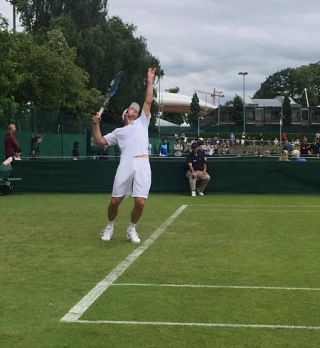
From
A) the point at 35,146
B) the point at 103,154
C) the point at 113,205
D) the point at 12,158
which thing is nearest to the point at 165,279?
the point at 113,205

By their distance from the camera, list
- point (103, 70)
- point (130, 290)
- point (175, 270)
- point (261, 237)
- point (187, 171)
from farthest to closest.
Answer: point (103, 70)
point (187, 171)
point (261, 237)
point (175, 270)
point (130, 290)

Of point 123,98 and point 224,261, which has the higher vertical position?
point 123,98

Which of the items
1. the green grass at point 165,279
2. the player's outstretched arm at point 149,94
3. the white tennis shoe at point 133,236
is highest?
the player's outstretched arm at point 149,94

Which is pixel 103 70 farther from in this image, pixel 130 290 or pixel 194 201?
pixel 130 290

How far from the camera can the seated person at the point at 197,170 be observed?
60.9ft

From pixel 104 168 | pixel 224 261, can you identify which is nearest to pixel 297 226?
pixel 224 261

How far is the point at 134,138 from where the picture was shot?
937 centimetres

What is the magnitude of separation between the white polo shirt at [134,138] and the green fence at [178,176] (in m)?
9.88

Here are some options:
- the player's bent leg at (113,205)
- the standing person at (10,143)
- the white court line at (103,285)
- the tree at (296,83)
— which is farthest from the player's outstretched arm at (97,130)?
→ the tree at (296,83)

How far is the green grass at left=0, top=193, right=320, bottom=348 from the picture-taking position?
5016 mm

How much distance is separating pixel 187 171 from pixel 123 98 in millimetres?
36819

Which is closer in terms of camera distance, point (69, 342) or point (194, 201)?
point (69, 342)

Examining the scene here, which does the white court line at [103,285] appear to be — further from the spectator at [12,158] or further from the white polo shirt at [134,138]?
the spectator at [12,158]

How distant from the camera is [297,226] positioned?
→ 11672 millimetres
